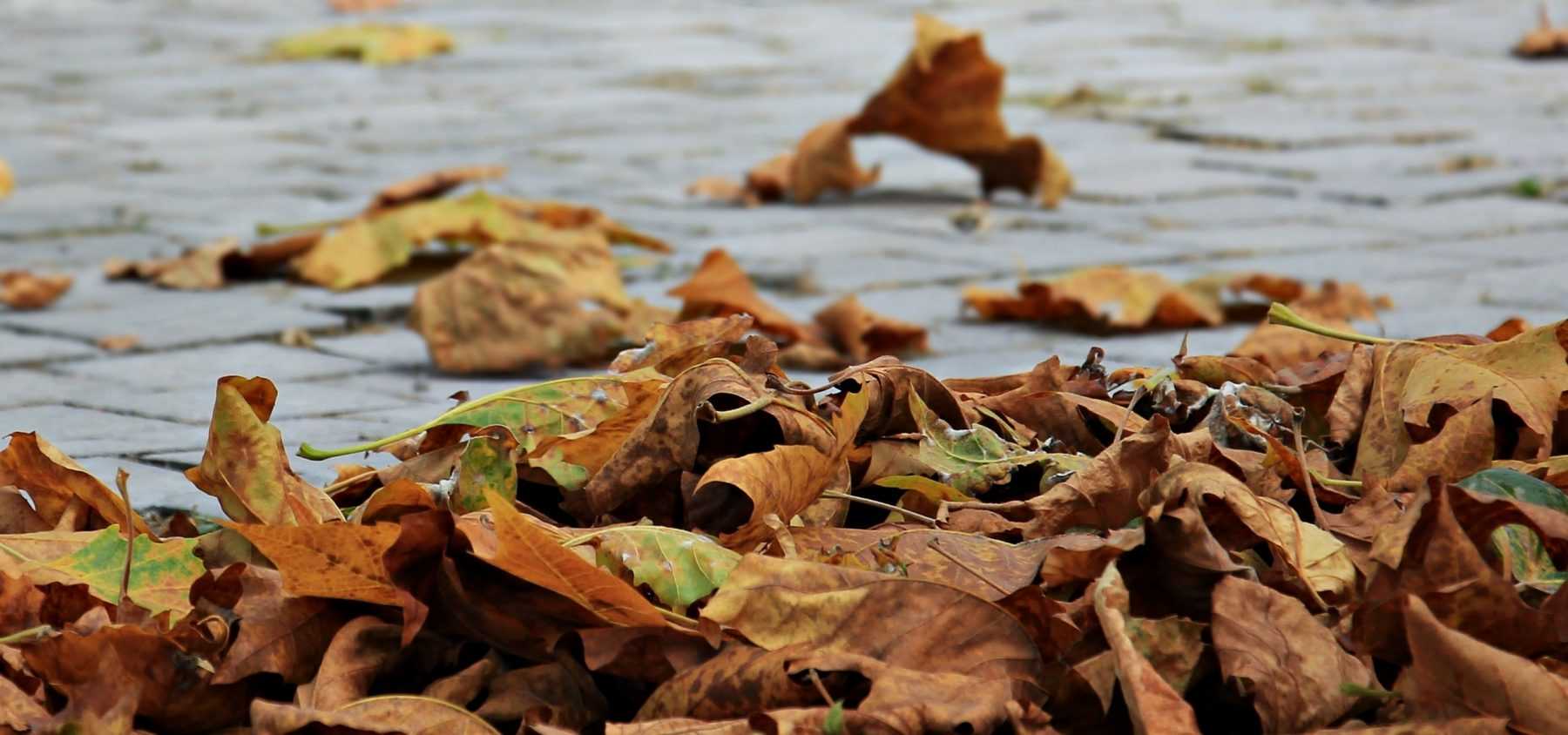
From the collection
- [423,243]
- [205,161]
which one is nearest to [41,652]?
[423,243]

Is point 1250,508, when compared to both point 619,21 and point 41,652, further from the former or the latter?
point 619,21

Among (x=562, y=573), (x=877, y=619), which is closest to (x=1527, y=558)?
(x=877, y=619)

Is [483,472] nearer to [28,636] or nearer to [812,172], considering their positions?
[28,636]

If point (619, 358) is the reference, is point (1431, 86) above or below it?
below

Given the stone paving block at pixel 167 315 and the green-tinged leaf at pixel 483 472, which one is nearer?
the green-tinged leaf at pixel 483 472

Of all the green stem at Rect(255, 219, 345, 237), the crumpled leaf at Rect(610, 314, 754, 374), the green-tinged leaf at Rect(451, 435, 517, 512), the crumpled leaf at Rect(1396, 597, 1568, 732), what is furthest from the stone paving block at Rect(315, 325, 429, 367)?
the crumpled leaf at Rect(1396, 597, 1568, 732)

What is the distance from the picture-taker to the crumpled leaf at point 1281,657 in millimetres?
1398

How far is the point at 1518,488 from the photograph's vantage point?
1.64 m

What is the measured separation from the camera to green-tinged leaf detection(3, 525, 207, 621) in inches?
63.6

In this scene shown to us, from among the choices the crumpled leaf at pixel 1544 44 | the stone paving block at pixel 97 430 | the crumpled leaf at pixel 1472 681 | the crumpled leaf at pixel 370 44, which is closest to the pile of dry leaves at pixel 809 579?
the crumpled leaf at pixel 1472 681

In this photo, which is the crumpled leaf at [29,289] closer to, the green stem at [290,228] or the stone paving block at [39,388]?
the green stem at [290,228]

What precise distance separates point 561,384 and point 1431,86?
5.64m

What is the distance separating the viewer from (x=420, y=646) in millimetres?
1520

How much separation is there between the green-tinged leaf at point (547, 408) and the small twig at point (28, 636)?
1.37ft
